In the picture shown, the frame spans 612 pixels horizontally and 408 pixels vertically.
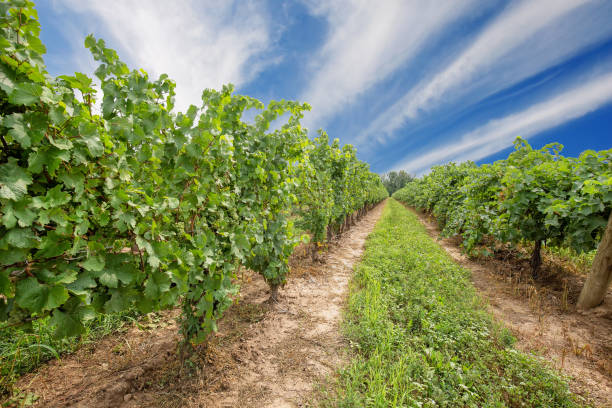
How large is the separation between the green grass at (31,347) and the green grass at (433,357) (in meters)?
3.22

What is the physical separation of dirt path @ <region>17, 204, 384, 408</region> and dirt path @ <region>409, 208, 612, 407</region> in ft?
8.50

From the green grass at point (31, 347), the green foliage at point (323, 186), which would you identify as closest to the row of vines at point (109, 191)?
the green grass at point (31, 347)

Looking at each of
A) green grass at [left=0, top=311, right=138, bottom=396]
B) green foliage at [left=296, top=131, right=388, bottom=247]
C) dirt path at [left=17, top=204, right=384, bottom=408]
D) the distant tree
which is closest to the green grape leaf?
dirt path at [left=17, top=204, right=384, bottom=408]

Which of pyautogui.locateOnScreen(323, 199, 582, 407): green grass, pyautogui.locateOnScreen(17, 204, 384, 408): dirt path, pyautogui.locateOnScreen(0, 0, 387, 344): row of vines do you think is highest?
pyautogui.locateOnScreen(0, 0, 387, 344): row of vines

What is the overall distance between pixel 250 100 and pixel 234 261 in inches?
82.9

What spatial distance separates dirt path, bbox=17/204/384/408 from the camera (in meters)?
2.39

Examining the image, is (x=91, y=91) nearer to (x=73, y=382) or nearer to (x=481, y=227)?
(x=73, y=382)

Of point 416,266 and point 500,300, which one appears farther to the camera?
point 416,266

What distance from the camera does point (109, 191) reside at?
151cm

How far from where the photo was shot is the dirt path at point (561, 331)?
107 inches

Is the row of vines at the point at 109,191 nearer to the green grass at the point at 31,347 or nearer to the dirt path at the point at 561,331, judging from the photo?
the green grass at the point at 31,347

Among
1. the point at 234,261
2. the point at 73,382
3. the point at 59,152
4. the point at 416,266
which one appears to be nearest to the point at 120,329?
the point at 73,382

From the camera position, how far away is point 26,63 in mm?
1109

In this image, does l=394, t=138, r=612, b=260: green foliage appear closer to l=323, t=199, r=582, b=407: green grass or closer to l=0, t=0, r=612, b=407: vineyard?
l=0, t=0, r=612, b=407: vineyard
